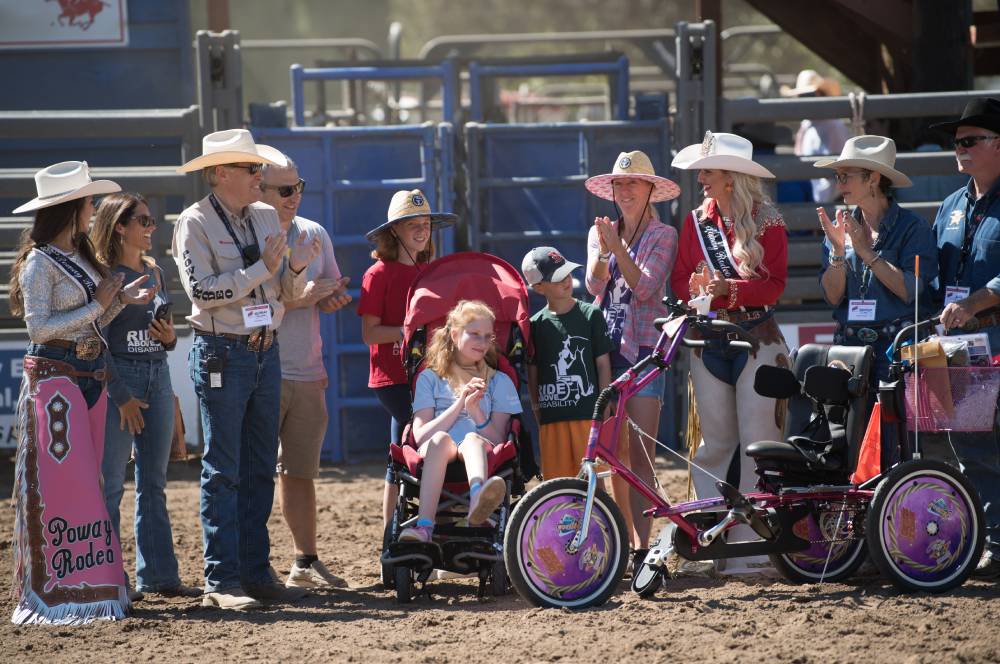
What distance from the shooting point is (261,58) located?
25.5 metres

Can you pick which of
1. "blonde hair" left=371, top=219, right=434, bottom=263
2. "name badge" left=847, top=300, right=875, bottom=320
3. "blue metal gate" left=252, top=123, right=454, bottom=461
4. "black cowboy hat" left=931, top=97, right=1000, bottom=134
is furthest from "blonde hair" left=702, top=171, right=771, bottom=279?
"blue metal gate" left=252, top=123, right=454, bottom=461

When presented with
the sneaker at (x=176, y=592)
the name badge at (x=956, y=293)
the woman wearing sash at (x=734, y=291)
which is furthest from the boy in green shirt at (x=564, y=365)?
the sneaker at (x=176, y=592)

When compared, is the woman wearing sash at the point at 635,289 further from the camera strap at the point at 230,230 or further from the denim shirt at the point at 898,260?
the camera strap at the point at 230,230

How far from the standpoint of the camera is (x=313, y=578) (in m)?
6.25

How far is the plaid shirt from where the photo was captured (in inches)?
242

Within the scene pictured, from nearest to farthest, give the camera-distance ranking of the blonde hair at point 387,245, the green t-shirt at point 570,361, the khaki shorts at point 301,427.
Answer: the green t-shirt at point 570,361 < the khaki shorts at point 301,427 < the blonde hair at point 387,245

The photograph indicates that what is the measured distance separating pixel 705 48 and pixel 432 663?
5.64 meters

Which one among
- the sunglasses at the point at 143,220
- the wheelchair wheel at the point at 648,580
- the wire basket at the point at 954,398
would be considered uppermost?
the sunglasses at the point at 143,220

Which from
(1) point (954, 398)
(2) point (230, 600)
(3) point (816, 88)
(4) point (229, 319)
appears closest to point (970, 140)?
(1) point (954, 398)

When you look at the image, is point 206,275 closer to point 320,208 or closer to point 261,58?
point 320,208

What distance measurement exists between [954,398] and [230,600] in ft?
10.7

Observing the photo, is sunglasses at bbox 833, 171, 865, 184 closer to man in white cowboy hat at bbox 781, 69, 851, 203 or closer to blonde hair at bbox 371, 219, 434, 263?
blonde hair at bbox 371, 219, 434, 263

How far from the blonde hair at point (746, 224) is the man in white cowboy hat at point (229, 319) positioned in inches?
76.8

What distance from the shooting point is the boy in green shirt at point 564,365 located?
609 cm
